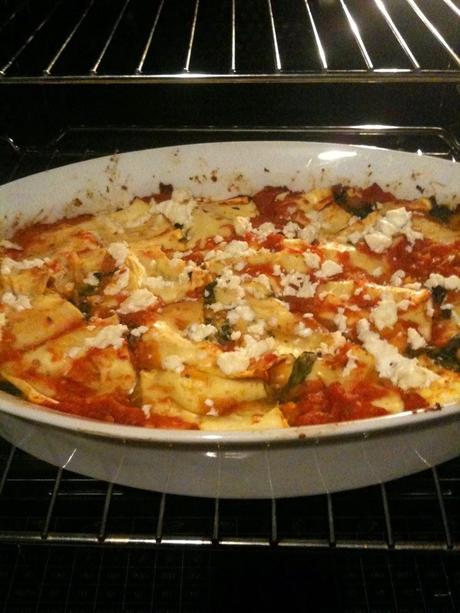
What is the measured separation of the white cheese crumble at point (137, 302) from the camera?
1512 millimetres

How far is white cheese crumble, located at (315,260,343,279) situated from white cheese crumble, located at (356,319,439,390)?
213 millimetres

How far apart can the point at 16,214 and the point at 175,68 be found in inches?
28.3

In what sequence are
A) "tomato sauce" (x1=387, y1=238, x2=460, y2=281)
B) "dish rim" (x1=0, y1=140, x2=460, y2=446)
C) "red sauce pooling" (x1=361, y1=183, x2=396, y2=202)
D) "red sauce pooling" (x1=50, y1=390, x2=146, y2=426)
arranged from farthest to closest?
"red sauce pooling" (x1=361, y1=183, x2=396, y2=202) → "tomato sauce" (x1=387, y1=238, x2=460, y2=281) → "red sauce pooling" (x1=50, y1=390, x2=146, y2=426) → "dish rim" (x1=0, y1=140, x2=460, y2=446)

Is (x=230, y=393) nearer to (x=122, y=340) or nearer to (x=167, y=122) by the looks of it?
(x=122, y=340)

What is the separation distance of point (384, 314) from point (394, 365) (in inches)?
5.8

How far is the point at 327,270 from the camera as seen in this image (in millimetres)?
1590

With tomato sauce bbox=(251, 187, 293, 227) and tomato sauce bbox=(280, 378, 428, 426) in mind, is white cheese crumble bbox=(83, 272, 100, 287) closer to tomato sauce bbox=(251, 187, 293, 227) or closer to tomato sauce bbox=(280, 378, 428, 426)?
tomato sauce bbox=(251, 187, 293, 227)

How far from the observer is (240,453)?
1112 mm

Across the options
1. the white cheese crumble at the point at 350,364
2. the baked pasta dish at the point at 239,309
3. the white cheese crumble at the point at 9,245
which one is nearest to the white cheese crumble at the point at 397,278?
the baked pasta dish at the point at 239,309

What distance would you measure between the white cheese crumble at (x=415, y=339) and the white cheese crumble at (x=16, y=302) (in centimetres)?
87

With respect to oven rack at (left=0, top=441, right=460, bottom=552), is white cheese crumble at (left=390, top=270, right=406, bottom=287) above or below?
above

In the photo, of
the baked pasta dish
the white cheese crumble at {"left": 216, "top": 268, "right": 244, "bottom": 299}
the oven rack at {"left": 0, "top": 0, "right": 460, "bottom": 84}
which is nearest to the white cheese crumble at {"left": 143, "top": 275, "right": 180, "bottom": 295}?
the baked pasta dish

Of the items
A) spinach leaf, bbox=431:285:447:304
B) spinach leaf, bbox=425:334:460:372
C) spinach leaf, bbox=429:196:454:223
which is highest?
spinach leaf, bbox=429:196:454:223

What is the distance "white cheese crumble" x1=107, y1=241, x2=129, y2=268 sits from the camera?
1.61m
